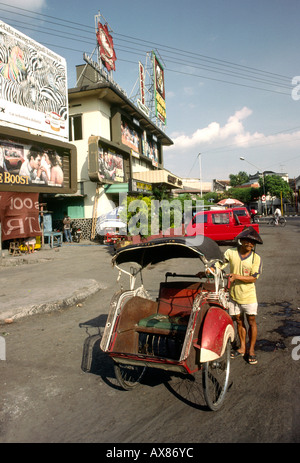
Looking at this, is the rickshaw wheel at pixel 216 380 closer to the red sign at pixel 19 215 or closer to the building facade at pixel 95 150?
the red sign at pixel 19 215

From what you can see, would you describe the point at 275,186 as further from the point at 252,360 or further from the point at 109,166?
the point at 252,360

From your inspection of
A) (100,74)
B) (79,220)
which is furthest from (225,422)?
(100,74)

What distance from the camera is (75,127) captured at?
2419 centimetres

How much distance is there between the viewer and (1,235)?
15.3m

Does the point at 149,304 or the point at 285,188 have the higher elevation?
the point at 285,188

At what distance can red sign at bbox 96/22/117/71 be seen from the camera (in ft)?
79.9

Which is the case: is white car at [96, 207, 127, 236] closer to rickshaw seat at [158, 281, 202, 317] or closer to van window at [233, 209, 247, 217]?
van window at [233, 209, 247, 217]

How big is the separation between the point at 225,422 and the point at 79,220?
2159 cm

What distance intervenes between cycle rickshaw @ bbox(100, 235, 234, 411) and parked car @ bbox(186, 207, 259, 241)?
43.1 feet

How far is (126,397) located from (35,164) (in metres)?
15.6

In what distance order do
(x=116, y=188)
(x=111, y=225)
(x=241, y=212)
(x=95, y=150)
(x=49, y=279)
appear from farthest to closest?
1. (x=116, y=188)
2. (x=95, y=150)
3. (x=111, y=225)
4. (x=241, y=212)
5. (x=49, y=279)

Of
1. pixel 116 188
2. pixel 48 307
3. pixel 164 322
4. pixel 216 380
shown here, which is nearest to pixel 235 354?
pixel 216 380

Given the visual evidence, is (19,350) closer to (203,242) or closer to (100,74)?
(203,242)

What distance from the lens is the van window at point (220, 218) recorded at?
17.8 m
